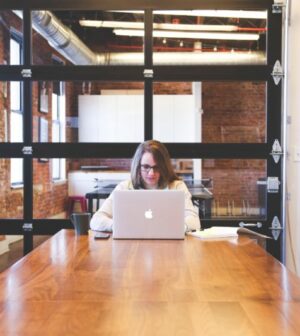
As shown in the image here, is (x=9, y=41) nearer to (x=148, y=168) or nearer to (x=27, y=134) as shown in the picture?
(x=27, y=134)

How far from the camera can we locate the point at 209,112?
7.38m

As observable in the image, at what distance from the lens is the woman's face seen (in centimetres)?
270

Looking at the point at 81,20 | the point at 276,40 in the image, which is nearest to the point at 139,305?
the point at 276,40

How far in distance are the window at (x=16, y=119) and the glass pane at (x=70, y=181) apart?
0.18m

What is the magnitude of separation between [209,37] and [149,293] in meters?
4.85

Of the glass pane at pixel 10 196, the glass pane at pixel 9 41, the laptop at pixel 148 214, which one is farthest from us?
the glass pane at pixel 9 41

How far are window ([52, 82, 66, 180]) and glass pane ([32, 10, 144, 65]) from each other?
13.5 inches

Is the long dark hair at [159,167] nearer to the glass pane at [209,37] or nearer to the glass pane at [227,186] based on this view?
the glass pane at [227,186]

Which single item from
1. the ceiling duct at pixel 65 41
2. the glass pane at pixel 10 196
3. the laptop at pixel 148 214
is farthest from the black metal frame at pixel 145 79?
the laptop at pixel 148 214

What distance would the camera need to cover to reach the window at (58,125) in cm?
412

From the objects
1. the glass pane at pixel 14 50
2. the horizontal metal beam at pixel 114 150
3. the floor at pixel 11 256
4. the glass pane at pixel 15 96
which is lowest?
the floor at pixel 11 256

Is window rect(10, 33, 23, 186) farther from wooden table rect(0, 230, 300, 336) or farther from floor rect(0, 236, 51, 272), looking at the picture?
wooden table rect(0, 230, 300, 336)

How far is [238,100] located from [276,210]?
3673 millimetres

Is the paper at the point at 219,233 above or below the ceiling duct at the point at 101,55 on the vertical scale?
below
